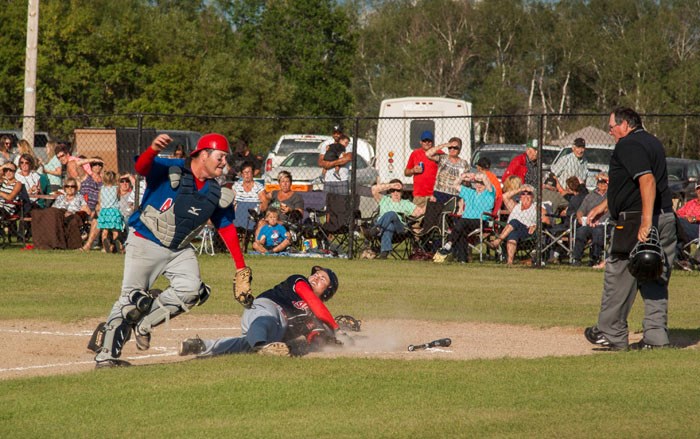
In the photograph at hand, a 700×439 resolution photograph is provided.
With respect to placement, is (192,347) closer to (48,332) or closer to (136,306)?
(136,306)

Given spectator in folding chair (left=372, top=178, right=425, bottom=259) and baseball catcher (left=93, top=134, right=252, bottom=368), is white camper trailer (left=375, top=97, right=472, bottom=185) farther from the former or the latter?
baseball catcher (left=93, top=134, right=252, bottom=368)

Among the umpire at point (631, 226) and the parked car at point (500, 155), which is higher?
the parked car at point (500, 155)

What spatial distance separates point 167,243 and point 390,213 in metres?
10.7

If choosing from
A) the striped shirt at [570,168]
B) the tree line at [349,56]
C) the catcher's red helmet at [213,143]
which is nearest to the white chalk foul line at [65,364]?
the catcher's red helmet at [213,143]

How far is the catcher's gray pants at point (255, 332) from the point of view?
9.38 metres

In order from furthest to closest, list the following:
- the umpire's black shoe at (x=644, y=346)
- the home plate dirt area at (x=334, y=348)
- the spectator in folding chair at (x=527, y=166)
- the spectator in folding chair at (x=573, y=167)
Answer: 1. the spectator in folding chair at (x=527, y=166)
2. the spectator in folding chair at (x=573, y=167)
3. the umpire's black shoe at (x=644, y=346)
4. the home plate dirt area at (x=334, y=348)

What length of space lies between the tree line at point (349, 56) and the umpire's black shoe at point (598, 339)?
42.4 metres

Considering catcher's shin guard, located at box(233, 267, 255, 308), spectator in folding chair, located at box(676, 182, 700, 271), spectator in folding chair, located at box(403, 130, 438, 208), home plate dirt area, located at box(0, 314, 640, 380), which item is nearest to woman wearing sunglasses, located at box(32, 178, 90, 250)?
spectator in folding chair, located at box(403, 130, 438, 208)

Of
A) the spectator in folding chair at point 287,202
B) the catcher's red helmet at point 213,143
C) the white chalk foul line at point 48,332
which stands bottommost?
the white chalk foul line at point 48,332

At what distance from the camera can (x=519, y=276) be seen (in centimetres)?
1702

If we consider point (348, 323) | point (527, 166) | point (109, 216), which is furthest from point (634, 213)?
point (109, 216)

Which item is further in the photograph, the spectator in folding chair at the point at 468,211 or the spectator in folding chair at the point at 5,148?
the spectator in folding chair at the point at 5,148

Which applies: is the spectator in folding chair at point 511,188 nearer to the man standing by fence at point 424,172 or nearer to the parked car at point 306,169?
the man standing by fence at point 424,172

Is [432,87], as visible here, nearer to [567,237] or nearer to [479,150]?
[479,150]
